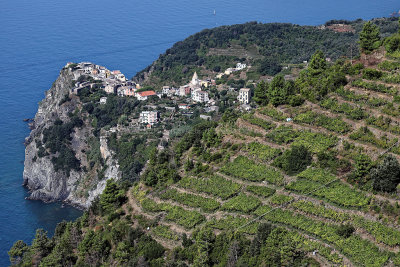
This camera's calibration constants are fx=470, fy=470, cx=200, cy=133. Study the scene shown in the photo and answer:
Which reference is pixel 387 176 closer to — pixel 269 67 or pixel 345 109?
pixel 345 109

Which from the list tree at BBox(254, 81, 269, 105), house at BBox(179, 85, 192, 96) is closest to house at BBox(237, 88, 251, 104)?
house at BBox(179, 85, 192, 96)

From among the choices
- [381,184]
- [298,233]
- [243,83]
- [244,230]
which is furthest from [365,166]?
[243,83]

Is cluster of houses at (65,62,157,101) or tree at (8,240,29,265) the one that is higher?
cluster of houses at (65,62,157,101)

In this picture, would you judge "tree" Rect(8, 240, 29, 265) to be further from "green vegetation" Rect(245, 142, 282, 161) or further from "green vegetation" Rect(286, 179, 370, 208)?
"green vegetation" Rect(286, 179, 370, 208)

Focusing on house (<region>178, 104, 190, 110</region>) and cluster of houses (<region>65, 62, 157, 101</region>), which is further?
cluster of houses (<region>65, 62, 157, 101</region>)

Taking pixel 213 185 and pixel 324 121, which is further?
pixel 324 121

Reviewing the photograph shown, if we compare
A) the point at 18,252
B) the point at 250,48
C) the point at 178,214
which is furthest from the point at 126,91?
the point at 178,214

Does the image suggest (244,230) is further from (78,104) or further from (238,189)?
(78,104)
